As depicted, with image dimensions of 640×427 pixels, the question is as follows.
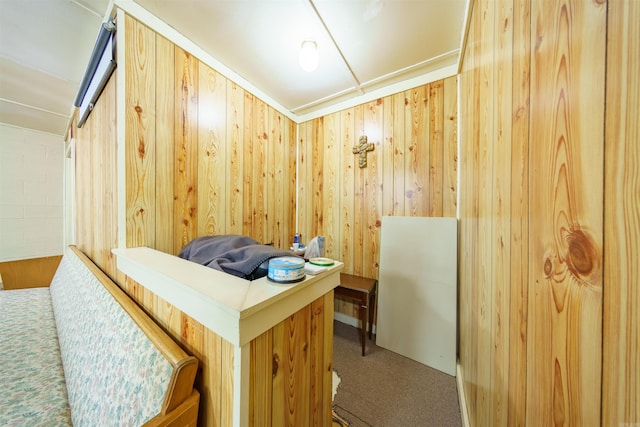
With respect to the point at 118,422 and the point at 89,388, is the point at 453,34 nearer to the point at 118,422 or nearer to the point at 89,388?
the point at 118,422

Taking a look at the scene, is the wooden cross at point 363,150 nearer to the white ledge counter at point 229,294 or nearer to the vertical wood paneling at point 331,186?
the vertical wood paneling at point 331,186

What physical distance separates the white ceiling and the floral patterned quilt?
195 cm

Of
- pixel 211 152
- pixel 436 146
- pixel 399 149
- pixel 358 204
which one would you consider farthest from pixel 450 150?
pixel 211 152

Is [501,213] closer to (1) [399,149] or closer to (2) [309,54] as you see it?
(1) [399,149]

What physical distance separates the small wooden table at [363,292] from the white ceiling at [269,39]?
1866mm

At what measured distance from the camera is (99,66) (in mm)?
1352

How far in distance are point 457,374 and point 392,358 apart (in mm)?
445

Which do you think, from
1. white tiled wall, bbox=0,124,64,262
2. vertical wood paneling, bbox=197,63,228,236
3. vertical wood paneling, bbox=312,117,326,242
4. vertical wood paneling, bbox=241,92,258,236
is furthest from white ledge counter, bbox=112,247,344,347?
white tiled wall, bbox=0,124,64,262

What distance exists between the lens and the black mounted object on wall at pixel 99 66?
1.16 metres

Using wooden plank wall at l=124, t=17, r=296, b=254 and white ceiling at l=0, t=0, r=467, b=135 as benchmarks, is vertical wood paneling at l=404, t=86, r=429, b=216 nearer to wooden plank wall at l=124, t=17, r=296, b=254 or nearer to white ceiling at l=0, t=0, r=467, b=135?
white ceiling at l=0, t=0, r=467, b=135

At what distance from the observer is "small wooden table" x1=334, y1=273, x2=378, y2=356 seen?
1.67 metres

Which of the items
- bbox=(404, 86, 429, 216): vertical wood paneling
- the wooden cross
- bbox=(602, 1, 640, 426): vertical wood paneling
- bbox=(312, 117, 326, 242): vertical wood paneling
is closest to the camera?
bbox=(602, 1, 640, 426): vertical wood paneling

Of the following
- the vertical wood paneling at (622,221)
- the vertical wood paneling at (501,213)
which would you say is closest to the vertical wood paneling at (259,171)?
the vertical wood paneling at (501,213)

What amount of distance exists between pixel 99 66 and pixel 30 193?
2.71m
